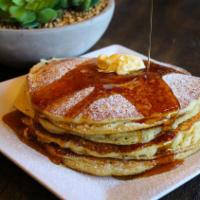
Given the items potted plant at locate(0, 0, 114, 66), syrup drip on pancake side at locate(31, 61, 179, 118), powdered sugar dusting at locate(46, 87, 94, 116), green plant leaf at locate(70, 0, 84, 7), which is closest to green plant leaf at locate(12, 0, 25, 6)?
potted plant at locate(0, 0, 114, 66)

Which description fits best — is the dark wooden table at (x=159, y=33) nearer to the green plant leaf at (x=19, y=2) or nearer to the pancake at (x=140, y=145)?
the pancake at (x=140, y=145)

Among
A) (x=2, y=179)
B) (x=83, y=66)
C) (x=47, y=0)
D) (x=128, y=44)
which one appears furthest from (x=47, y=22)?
(x=2, y=179)

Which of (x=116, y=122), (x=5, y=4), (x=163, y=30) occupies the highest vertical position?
(x=5, y=4)

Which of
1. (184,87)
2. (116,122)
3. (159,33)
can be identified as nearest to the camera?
(116,122)

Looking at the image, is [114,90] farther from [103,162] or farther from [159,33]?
[159,33]

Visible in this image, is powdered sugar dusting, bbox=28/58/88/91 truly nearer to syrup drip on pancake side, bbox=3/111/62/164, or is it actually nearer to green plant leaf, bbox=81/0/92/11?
syrup drip on pancake side, bbox=3/111/62/164

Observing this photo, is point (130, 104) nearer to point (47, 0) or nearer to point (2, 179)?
point (2, 179)

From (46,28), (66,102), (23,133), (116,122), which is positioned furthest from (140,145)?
(46,28)
